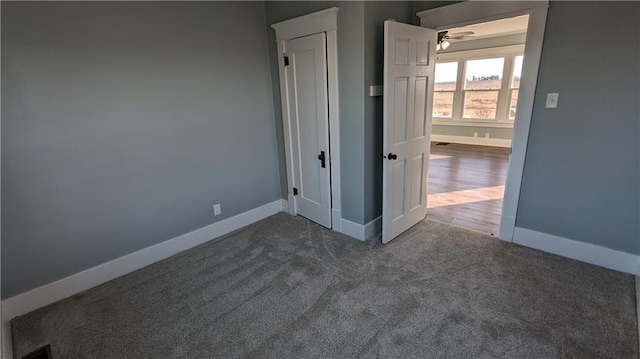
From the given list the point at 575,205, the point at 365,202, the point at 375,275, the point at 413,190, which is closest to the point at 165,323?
the point at 375,275

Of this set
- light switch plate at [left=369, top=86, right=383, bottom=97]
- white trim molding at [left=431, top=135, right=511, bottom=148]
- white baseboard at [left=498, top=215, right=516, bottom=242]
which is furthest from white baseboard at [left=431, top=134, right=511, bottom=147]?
light switch plate at [left=369, top=86, right=383, bottom=97]

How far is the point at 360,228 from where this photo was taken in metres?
2.99

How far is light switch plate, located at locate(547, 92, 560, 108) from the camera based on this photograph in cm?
235

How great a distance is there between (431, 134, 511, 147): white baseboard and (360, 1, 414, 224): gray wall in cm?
548

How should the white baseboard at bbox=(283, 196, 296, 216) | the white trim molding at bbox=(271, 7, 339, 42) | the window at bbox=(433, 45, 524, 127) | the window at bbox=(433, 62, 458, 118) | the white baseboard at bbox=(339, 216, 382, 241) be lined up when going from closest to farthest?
1. the white trim molding at bbox=(271, 7, 339, 42)
2. the white baseboard at bbox=(339, 216, 382, 241)
3. the white baseboard at bbox=(283, 196, 296, 216)
4. the window at bbox=(433, 45, 524, 127)
5. the window at bbox=(433, 62, 458, 118)

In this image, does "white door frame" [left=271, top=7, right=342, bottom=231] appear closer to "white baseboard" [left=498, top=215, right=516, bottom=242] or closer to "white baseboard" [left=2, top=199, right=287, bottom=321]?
"white baseboard" [left=2, top=199, right=287, bottom=321]

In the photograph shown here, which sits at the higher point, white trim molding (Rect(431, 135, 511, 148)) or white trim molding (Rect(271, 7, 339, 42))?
white trim molding (Rect(271, 7, 339, 42))

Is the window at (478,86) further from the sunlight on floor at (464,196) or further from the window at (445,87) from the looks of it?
the sunlight on floor at (464,196)

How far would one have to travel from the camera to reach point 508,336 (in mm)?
1823

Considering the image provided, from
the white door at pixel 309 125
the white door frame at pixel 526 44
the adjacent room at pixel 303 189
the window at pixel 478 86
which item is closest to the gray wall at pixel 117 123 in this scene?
the adjacent room at pixel 303 189

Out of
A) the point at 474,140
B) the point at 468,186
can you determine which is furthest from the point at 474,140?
the point at 468,186

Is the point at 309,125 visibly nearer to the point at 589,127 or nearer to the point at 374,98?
the point at 374,98

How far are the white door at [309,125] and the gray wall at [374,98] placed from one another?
1.37 feet

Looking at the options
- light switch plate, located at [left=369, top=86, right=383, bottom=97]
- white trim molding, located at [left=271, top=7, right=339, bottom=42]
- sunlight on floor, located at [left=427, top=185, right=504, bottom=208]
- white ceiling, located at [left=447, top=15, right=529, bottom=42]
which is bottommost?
sunlight on floor, located at [left=427, top=185, right=504, bottom=208]
